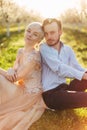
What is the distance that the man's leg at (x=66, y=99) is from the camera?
462 centimetres

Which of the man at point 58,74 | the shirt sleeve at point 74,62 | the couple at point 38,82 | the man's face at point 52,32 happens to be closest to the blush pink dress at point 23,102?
the couple at point 38,82

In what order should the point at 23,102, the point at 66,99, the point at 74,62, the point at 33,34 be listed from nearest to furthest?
the point at 66,99, the point at 33,34, the point at 23,102, the point at 74,62

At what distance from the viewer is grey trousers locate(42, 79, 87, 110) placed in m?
4.62

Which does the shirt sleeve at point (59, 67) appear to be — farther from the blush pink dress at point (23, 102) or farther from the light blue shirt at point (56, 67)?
the blush pink dress at point (23, 102)

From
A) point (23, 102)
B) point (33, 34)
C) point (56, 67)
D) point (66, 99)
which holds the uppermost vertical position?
point (33, 34)

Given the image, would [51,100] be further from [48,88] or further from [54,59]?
[54,59]

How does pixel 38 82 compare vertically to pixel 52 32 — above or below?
below

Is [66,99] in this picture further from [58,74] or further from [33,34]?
[33,34]

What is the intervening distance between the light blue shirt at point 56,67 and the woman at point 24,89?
93 mm

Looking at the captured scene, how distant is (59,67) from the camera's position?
4641mm

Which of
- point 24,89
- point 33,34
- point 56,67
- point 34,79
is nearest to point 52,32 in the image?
point 33,34

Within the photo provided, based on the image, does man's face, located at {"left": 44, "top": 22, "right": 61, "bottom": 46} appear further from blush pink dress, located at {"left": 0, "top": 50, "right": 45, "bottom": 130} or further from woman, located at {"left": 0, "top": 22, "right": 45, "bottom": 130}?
blush pink dress, located at {"left": 0, "top": 50, "right": 45, "bottom": 130}

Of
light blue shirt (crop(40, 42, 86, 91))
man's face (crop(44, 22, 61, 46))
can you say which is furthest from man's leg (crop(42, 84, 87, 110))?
man's face (crop(44, 22, 61, 46))

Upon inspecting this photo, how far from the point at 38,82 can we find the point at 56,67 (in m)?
0.37
